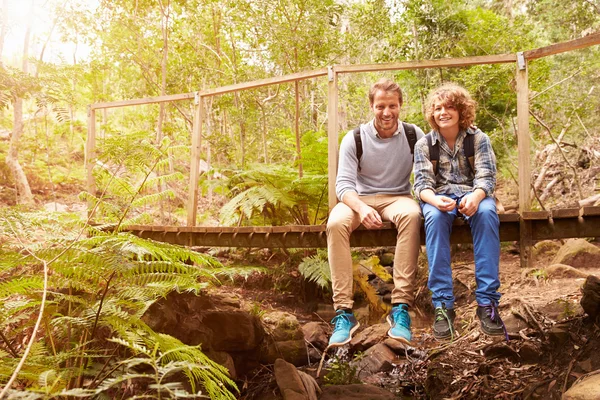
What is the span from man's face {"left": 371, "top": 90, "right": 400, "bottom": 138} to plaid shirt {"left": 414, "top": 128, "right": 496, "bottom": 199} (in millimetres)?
279

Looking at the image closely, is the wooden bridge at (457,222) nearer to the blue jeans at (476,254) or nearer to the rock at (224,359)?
the blue jeans at (476,254)

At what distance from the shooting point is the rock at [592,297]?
12.4 ft

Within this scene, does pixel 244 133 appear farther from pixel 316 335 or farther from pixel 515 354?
pixel 515 354

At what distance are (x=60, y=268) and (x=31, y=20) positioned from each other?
10273 millimetres

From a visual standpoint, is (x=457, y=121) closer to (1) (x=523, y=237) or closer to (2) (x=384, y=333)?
(1) (x=523, y=237)

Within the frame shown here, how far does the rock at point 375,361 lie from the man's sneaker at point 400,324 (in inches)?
67.5

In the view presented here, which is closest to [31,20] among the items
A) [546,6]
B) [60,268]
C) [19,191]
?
[19,191]

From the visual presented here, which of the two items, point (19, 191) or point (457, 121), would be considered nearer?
point (457, 121)

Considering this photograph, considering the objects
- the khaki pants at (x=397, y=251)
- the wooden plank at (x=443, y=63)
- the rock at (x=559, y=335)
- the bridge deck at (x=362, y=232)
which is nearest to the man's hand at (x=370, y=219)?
the khaki pants at (x=397, y=251)

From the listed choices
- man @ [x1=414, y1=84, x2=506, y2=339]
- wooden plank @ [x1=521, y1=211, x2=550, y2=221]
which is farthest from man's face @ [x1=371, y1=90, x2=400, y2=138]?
wooden plank @ [x1=521, y1=211, x2=550, y2=221]

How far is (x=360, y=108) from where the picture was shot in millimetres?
12859

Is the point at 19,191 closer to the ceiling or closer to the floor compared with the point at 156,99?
closer to the floor

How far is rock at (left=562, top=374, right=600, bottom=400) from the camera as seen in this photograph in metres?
2.77

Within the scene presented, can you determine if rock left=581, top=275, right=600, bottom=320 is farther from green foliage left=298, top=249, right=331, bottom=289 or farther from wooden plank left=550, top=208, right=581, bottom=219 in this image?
green foliage left=298, top=249, right=331, bottom=289
